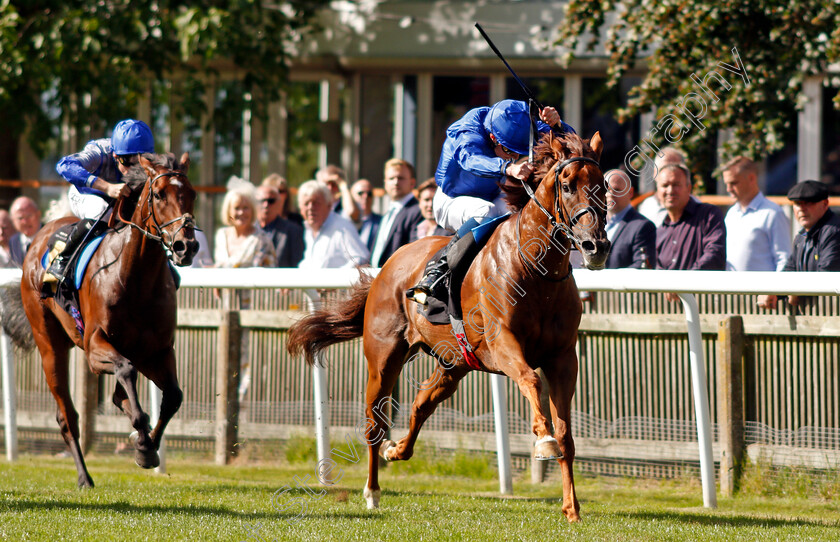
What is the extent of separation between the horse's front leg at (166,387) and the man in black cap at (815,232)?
11.2 ft

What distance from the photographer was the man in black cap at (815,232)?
568 cm

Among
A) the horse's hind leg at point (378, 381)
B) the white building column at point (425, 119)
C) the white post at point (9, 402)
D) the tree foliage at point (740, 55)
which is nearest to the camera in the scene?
the horse's hind leg at point (378, 381)

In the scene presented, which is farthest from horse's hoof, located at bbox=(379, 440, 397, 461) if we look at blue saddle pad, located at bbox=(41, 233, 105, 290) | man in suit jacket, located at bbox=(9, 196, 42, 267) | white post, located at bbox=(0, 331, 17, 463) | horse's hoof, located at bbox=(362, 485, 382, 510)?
man in suit jacket, located at bbox=(9, 196, 42, 267)

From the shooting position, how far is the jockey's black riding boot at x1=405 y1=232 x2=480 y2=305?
483 cm

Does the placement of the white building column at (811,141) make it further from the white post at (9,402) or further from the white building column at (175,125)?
the white post at (9,402)

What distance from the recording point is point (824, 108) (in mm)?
11773

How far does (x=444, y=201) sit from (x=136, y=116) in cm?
920

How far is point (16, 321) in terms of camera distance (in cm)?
679

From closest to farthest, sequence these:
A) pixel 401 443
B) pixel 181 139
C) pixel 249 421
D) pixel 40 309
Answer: pixel 401 443 → pixel 40 309 → pixel 249 421 → pixel 181 139

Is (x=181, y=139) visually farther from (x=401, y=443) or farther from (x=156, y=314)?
(x=401, y=443)

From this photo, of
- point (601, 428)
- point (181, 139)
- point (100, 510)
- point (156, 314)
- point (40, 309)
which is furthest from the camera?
point (181, 139)

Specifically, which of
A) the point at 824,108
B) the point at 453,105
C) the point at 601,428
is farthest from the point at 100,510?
the point at 824,108

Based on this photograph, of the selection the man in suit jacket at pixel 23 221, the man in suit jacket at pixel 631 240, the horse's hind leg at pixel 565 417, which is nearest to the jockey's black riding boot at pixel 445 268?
the horse's hind leg at pixel 565 417

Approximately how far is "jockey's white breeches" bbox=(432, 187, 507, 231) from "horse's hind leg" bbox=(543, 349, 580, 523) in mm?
899
